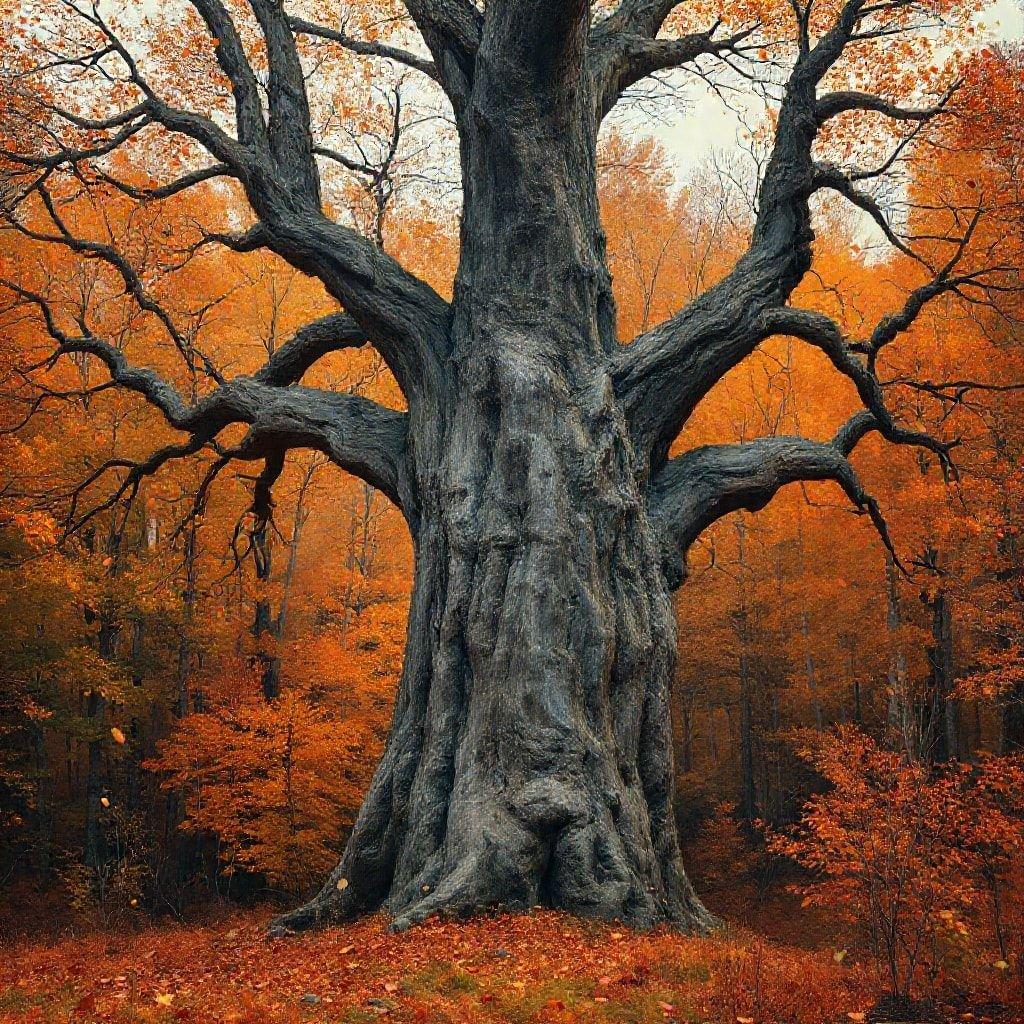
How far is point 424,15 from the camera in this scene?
331 inches

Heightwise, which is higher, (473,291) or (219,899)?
(473,291)

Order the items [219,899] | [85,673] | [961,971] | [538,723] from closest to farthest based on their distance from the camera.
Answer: [961,971]
[538,723]
[85,673]
[219,899]

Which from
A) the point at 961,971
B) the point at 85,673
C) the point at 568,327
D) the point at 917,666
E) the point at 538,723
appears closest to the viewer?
the point at 961,971

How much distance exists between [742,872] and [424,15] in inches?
608

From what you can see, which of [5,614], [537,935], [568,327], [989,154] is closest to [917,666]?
[989,154]

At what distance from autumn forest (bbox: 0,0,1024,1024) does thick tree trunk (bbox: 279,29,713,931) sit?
0.03m

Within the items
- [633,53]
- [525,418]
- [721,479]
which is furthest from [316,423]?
[633,53]

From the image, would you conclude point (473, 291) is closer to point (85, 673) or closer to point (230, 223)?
point (85, 673)

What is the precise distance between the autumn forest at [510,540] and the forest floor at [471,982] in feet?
0.12

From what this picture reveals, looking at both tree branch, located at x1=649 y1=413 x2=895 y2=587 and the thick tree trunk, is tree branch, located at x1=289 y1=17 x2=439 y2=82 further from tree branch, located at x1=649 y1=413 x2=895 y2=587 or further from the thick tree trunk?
tree branch, located at x1=649 y1=413 x2=895 y2=587

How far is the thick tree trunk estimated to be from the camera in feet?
20.2

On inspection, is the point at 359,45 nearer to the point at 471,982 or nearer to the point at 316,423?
the point at 316,423

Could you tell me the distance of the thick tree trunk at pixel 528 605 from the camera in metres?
6.17

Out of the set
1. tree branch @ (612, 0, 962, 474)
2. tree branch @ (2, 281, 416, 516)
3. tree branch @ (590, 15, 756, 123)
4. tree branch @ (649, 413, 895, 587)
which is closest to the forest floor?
tree branch @ (649, 413, 895, 587)
